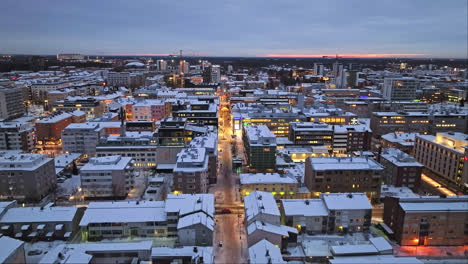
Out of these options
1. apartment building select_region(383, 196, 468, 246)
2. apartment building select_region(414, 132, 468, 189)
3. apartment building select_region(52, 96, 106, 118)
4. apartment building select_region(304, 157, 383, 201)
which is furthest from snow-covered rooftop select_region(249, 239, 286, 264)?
apartment building select_region(52, 96, 106, 118)

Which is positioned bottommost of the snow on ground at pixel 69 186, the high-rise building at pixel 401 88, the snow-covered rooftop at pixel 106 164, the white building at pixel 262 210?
the snow on ground at pixel 69 186

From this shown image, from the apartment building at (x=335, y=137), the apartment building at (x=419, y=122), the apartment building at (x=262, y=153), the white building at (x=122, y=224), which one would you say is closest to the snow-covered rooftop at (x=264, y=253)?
the white building at (x=122, y=224)

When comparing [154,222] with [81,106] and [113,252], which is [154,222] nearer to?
[113,252]

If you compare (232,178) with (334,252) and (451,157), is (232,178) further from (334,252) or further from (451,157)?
(451,157)

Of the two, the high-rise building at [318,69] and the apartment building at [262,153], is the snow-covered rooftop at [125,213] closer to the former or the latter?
the apartment building at [262,153]

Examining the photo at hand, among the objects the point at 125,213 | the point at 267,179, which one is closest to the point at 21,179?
the point at 125,213

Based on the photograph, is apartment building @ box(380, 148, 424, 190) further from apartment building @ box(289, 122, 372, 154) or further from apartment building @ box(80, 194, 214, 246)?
apartment building @ box(80, 194, 214, 246)
